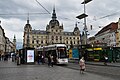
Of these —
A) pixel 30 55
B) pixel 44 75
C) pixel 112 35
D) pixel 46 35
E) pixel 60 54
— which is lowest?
pixel 44 75

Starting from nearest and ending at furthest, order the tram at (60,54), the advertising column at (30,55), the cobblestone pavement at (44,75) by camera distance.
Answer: the cobblestone pavement at (44,75), the advertising column at (30,55), the tram at (60,54)

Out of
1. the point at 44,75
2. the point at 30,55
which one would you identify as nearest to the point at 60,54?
the point at 30,55

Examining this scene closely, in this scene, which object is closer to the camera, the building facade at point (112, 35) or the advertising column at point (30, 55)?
the advertising column at point (30, 55)

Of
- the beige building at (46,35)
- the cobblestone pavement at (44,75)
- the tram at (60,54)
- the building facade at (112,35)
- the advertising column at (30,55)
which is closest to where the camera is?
the cobblestone pavement at (44,75)

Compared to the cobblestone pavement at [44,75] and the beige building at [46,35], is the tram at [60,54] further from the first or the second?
the beige building at [46,35]

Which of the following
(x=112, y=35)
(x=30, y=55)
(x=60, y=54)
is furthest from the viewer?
(x=112, y=35)

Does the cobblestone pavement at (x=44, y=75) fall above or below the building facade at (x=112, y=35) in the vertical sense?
below

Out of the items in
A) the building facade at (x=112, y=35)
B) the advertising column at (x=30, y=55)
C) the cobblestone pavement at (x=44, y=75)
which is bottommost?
the cobblestone pavement at (x=44, y=75)

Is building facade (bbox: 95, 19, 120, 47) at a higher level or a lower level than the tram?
higher

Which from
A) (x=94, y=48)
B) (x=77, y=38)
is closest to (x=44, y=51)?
(x=94, y=48)

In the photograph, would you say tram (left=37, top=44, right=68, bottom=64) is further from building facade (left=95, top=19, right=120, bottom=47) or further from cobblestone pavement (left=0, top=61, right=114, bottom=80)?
building facade (left=95, top=19, right=120, bottom=47)

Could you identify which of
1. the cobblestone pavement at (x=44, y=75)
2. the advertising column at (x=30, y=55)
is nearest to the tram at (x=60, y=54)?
the advertising column at (x=30, y=55)

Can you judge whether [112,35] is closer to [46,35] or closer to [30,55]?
[30,55]

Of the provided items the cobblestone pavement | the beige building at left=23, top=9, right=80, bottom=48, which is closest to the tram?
the cobblestone pavement
